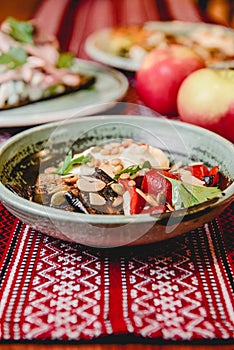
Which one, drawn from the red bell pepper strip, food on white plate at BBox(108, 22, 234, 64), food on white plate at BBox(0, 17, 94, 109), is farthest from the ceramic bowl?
food on white plate at BBox(108, 22, 234, 64)

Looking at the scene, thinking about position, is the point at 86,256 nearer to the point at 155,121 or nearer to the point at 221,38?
the point at 155,121

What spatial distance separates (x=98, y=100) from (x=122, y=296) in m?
0.63

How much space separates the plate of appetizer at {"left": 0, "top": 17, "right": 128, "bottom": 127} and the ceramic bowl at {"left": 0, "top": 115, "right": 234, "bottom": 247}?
162mm

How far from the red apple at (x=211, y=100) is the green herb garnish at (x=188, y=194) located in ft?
1.16

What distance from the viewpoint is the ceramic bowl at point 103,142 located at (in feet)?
1.88

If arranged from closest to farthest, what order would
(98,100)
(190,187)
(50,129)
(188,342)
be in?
1. (188,342)
2. (190,187)
3. (50,129)
4. (98,100)

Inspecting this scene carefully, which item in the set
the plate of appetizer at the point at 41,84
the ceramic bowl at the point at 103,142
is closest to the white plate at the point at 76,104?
the plate of appetizer at the point at 41,84

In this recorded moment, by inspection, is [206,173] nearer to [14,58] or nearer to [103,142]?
[103,142]

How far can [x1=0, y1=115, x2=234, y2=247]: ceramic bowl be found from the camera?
1.88 ft

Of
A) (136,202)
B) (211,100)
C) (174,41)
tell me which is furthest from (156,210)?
(174,41)

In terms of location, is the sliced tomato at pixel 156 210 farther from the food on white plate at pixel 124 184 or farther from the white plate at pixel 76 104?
the white plate at pixel 76 104

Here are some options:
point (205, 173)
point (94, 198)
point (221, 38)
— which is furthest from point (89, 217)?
point (221, 38)

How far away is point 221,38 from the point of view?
156cm

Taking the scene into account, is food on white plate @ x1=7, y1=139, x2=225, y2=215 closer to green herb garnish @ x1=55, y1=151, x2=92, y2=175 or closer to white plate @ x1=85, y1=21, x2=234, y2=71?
green herb garnish @ x1=55, y1=151, x2=92, y2=175
